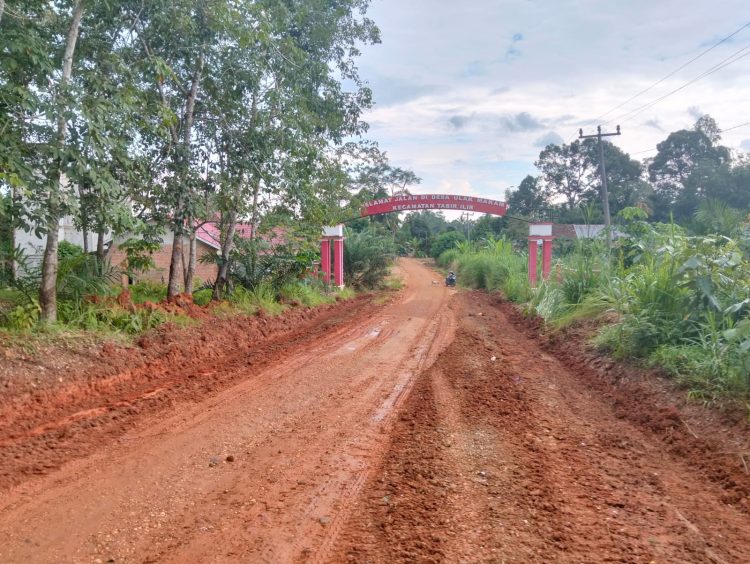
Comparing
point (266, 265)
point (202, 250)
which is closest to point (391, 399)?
point (266, 265)

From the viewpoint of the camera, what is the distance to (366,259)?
20.6 meters

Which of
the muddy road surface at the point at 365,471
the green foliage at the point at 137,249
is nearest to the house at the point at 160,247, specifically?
the green foliage at the point at 137,249

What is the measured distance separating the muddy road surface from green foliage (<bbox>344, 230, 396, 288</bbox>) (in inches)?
537

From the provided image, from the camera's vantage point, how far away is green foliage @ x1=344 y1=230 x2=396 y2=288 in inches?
806

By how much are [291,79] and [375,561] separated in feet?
32.4

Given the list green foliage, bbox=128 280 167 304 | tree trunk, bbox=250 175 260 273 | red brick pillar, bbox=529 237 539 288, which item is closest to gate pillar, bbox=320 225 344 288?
tree trunk, bbox=250 175 260 273

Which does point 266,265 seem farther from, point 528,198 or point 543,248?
point 528,198

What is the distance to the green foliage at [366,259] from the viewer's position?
20.5m

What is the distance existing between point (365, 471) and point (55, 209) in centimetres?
475

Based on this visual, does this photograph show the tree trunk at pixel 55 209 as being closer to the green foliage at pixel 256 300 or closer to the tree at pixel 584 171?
the green foliage at pixel 256 300

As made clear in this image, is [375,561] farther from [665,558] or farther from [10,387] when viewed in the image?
[10,387]

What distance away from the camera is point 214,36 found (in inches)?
351

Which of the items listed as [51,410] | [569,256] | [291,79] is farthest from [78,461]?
[569,256]

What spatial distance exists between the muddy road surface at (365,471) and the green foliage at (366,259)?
13651 millimetres
